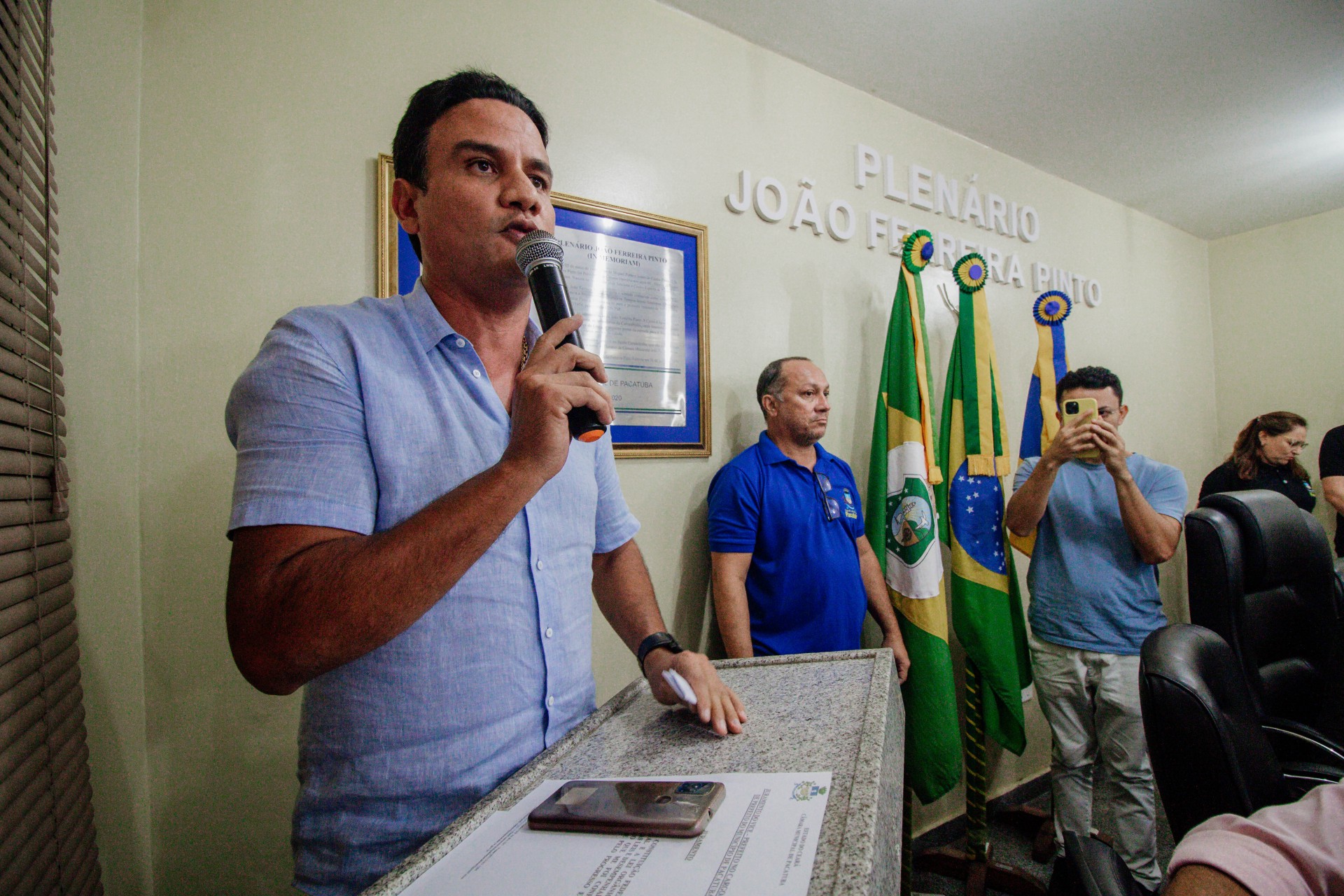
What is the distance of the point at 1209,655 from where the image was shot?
3.76 ft

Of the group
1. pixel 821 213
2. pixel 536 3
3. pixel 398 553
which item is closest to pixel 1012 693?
pixel 821 213

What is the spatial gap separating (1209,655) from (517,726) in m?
A: 1.17

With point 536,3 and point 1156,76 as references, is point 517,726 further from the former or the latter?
point 1156,76

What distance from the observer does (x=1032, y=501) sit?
2.25 meters

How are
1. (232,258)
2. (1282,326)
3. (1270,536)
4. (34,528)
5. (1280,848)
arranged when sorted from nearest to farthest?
(1280,848)
(34,528)
(232,258)
(1270,536)
(1282,326)

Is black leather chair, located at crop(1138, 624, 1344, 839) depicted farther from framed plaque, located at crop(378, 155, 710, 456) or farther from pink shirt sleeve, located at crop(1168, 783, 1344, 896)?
framed plaque, located at crop(378, 155, 710, 456)

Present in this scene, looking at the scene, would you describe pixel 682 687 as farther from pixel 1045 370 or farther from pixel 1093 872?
pixel 1045 370

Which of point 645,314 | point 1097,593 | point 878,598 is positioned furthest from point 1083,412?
point 645,314

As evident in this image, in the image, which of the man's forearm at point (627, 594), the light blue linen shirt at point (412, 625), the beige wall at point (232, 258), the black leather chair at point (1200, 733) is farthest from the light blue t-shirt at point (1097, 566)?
the light blue linen shirt at point (412, 625)

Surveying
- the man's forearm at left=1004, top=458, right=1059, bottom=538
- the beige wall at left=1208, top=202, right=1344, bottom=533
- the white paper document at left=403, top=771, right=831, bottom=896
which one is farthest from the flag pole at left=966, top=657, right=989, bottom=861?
the beige wall at left=1208, top=202, right=1344, bottom=533

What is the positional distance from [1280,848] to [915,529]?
1.59 m

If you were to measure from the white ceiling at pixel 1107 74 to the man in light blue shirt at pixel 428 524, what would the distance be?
169cm

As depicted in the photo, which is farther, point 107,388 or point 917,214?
point 917,214

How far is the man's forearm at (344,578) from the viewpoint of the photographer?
2.14ft
